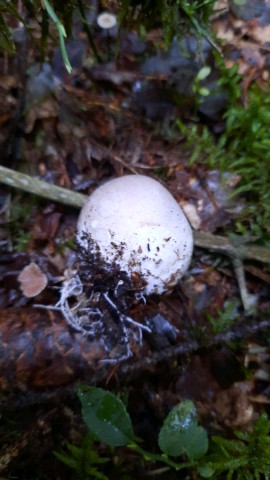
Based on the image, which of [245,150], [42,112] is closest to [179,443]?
[245,150]

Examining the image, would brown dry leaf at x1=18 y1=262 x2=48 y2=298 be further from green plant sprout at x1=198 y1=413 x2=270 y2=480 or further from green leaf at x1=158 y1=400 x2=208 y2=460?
green plant sprout at x1=198 y1=413 x2=270 y2=480

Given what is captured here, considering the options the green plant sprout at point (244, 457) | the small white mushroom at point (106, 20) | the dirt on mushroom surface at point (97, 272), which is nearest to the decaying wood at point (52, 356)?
the dirt on mushroom surface at point (97, 272)

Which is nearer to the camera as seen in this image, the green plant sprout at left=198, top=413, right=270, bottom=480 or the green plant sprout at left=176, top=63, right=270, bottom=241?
→ the green plant sprout at left=198, top=413, right=270, bottom=480

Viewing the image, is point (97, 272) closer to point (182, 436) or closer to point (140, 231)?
point (140, 231)

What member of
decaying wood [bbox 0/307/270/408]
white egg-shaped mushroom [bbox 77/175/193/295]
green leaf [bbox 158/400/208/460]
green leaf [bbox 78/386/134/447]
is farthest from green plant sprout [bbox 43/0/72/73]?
green leaf [bbox 158/400/208/460]

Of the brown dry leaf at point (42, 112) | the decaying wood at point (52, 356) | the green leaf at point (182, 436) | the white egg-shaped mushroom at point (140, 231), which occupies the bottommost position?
the green leaf at point (182, 436)

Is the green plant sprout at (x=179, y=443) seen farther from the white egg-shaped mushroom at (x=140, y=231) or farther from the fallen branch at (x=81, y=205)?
the fallen branch at (x=81, y=205)
